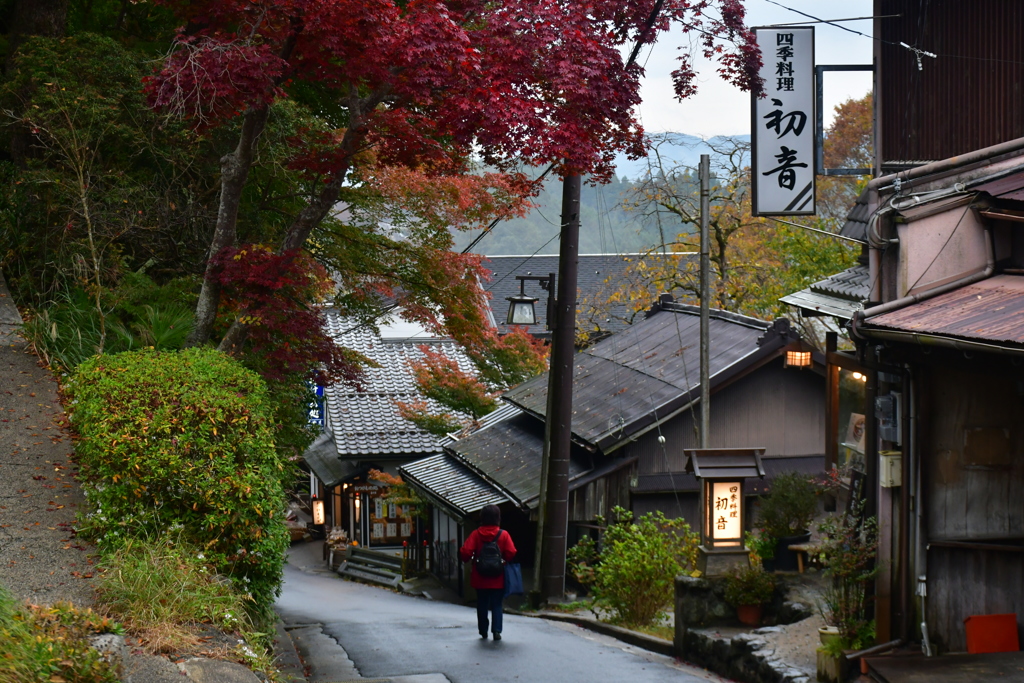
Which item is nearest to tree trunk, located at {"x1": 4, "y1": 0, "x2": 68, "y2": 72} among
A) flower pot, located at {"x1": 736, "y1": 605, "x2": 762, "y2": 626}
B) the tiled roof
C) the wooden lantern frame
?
the wooden lantern frame

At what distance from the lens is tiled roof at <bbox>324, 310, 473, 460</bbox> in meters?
30.5

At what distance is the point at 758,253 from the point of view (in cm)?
2945

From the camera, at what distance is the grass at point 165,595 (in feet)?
19.4

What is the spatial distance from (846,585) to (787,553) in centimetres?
315

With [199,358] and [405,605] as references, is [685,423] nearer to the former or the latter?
[405,605]

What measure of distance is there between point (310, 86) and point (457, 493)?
9.09m

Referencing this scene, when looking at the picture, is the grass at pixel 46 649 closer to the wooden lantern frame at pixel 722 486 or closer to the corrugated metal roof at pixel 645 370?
the wooden lantern frame at pixel 722 486

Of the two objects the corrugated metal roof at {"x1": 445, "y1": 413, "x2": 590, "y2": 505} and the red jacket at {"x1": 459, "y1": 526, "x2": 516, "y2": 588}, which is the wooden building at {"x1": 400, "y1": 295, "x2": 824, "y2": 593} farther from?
the red jacket at {"x1": 459, "y1": 526, "x2": 516, "y2": 588}

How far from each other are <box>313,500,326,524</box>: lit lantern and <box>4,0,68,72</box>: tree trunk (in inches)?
973

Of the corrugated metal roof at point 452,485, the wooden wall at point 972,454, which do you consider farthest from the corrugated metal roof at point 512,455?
the wooden wall at point 972,454

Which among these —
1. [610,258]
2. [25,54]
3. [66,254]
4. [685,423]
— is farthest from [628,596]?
[610,258]

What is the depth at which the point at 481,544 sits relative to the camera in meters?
10.7

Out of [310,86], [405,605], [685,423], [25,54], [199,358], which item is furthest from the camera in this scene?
[405,605]

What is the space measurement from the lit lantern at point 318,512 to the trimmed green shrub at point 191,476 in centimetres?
2786
